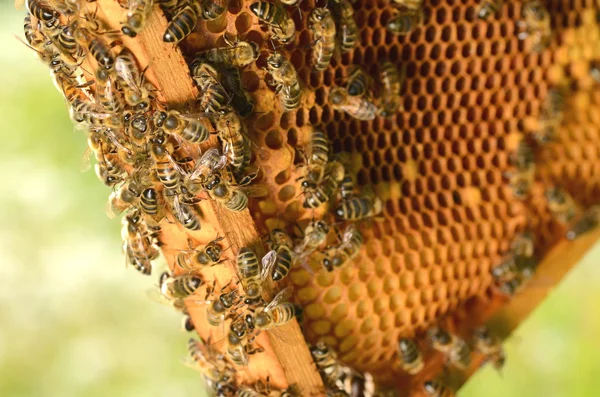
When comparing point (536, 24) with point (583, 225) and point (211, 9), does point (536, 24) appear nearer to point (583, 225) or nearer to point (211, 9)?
point (583, 225)

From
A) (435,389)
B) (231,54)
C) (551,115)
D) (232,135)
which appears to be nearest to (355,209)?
(232,135)

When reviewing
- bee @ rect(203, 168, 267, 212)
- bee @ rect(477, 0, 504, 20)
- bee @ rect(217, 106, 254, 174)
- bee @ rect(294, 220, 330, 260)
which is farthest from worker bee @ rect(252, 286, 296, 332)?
bee @ rect(477, 0, 504, 20)

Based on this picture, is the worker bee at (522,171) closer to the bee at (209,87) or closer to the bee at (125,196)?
the bee at (209,87)

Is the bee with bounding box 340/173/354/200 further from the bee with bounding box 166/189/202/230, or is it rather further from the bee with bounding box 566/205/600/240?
the bee with bounding box 566/205/600/240

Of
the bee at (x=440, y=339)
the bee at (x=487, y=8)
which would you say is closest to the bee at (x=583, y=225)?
the bee at (x=440, y=339)

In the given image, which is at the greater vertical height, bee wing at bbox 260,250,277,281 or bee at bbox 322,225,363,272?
bee wing at bbox 260,250,277,281

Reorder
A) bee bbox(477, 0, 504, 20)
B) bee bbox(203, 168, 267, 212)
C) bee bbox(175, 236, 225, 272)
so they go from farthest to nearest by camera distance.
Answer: bee bbox(477, 0, 504, 20) → bee bbox(175, 236, 225, 272) → bee bbox(203, 168, 267, 212)
